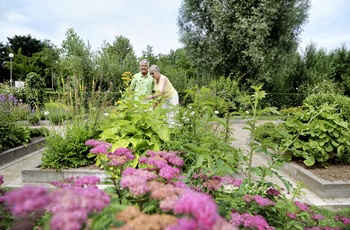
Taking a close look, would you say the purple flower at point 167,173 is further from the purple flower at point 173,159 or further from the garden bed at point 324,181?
the garden bed at point 324,181

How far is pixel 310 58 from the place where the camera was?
1906 centimetres

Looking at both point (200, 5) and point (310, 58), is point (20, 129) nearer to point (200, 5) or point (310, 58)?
point (200, 5)

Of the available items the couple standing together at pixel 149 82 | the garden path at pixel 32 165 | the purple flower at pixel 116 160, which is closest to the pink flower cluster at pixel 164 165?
the purple flower at pixel 116 160

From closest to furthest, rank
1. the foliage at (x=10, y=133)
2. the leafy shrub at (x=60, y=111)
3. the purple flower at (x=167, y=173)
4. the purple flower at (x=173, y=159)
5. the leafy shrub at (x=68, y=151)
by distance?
the purple flower at (x=167, y=173) → the purple flower at (x=173, y=159) → the leafy shrub at (x=68, y=151) → the leafy shrub at (x=60, y=111) → the foliage at (x=10, y=133)

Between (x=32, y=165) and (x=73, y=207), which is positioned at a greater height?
(x=73, y=207)

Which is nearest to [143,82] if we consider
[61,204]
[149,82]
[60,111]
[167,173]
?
[149,82]

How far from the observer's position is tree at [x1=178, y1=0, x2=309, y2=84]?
48.8 ft

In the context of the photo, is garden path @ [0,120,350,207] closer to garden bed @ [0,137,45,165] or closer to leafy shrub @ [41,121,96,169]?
garden bed @ [0,137,45,165]

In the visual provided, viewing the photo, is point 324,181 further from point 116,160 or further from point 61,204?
point 61,204

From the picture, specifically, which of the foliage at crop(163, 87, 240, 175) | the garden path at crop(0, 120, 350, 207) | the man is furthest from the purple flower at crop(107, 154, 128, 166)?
the man

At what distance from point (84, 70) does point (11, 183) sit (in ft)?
55.5

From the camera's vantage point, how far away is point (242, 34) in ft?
49.6

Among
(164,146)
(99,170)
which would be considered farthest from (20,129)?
(164,146)

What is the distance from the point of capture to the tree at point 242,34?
14.9 m
